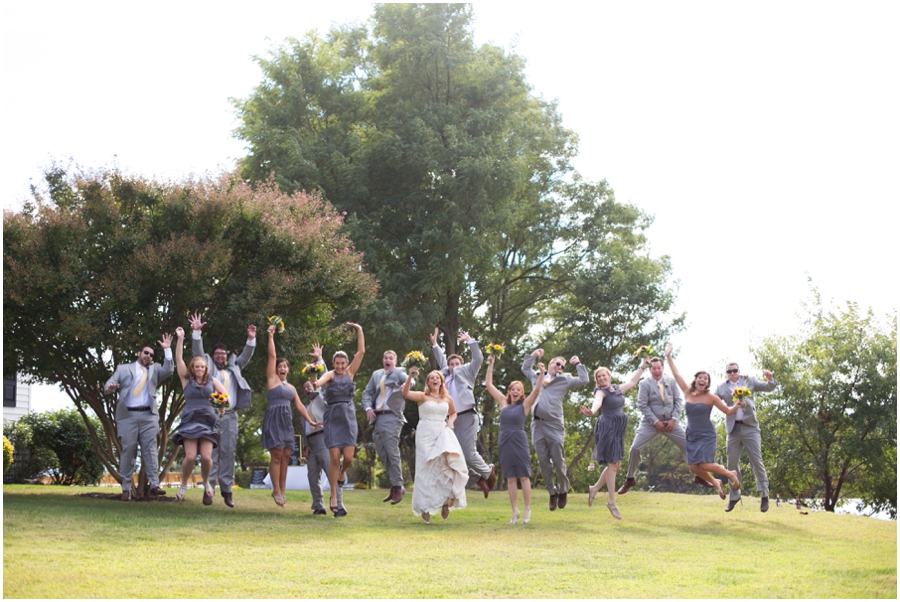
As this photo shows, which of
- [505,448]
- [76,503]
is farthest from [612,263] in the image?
[76,503]

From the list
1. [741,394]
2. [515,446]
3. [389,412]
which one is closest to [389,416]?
[389,412]

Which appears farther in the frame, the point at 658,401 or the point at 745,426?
the point at 658,401

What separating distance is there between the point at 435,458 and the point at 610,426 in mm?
3030

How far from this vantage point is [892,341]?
28.8m

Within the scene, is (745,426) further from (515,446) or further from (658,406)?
(515,446)

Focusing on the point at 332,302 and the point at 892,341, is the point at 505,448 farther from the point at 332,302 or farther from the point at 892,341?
the point at 892,341

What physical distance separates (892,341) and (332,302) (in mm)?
19695

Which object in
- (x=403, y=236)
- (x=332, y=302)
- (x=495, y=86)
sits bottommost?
(x=332, y=302)

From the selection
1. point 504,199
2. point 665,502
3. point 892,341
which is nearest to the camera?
point 665,502

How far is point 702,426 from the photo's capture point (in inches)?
568

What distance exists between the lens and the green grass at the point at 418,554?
8.40 m

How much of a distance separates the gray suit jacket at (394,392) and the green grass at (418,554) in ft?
5.50

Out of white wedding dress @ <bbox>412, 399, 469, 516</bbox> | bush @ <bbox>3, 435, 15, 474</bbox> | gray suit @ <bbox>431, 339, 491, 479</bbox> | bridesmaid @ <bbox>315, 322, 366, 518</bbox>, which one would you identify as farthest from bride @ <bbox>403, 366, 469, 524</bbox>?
bush @ <bbox>3, 435, 15, 474</bbox>

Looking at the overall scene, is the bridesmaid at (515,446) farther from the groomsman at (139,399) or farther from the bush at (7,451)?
the bush at (7,451)
